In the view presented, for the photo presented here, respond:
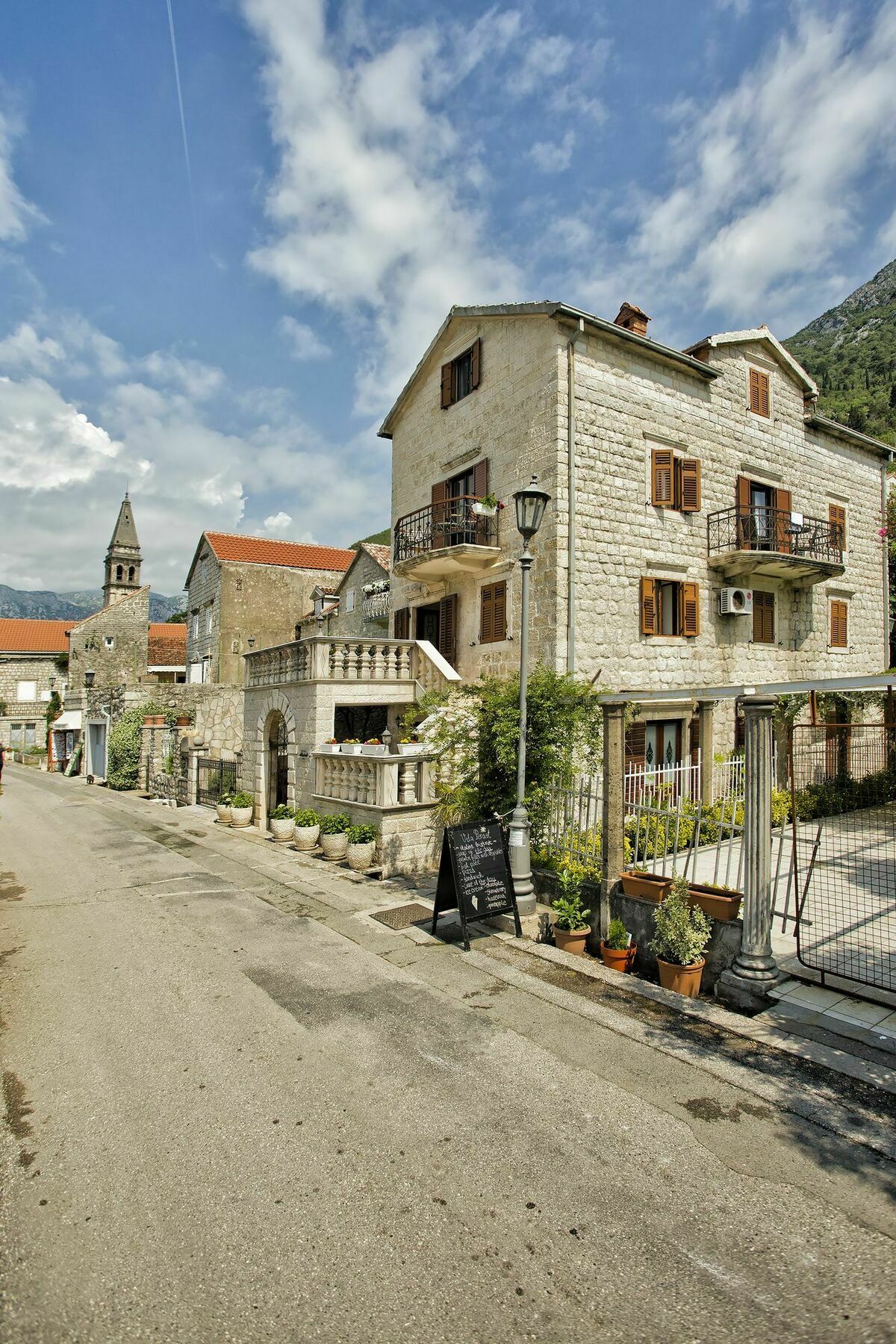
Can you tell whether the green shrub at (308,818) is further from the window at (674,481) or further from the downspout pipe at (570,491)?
the window at (674,481)

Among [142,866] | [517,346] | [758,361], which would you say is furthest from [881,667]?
[142,866]

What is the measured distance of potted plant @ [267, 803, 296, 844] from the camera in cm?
1420

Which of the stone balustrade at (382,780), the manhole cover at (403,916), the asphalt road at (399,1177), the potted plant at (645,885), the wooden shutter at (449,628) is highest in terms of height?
the wooden shutter at (449,628)

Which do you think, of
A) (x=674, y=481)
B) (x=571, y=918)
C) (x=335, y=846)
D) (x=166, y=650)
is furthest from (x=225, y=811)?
(x=166, y=650)

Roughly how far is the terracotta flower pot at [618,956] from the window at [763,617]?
12.9m

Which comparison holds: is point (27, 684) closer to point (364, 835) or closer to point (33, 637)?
point (33, 637)

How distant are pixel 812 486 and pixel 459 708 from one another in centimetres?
1444

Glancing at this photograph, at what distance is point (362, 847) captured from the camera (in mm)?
11859

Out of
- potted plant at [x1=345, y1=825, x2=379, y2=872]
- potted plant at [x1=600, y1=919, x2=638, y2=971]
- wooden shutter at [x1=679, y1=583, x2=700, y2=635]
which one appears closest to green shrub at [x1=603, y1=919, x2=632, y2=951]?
potted plant at [x1=600, y1=919, x2=638, y2=971]

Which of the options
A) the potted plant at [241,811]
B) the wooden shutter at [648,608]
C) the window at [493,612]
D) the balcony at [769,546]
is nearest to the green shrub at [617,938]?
the window at [493,612]

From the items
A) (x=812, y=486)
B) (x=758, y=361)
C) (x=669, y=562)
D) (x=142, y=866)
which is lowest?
(x=142, y=866)

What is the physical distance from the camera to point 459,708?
12.6 metres

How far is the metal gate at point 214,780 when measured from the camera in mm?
19828

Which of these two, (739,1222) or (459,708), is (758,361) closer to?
(459,708)
